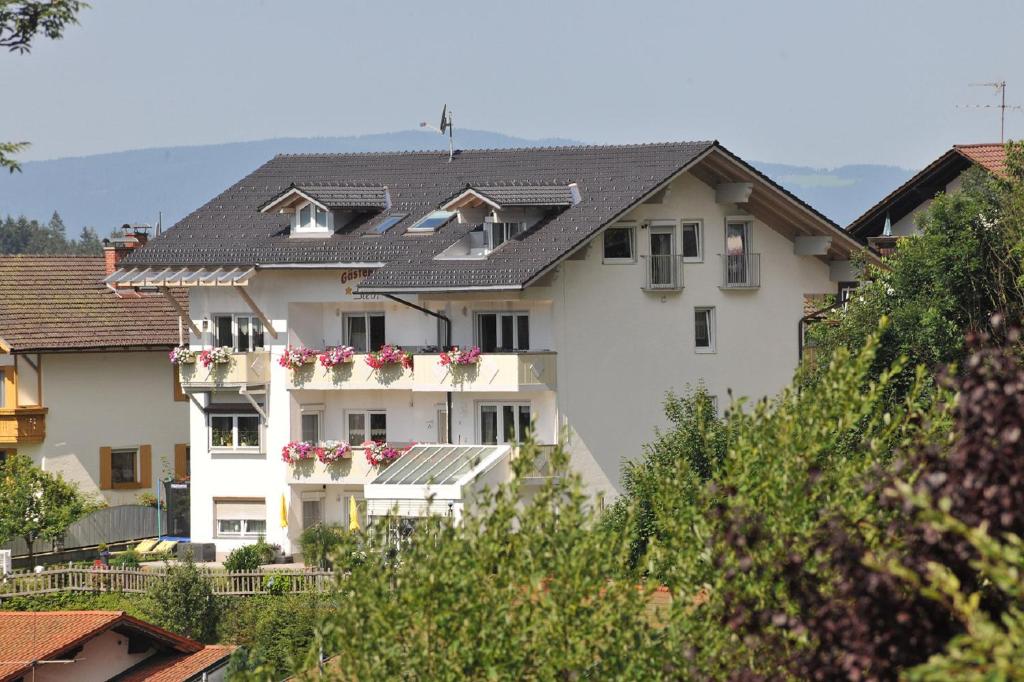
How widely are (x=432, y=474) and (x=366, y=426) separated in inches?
209

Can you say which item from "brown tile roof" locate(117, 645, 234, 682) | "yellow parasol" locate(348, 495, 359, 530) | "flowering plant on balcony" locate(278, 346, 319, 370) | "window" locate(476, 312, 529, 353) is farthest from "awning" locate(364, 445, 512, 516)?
"brown tile roof" locate(117, 645, 234, 682)

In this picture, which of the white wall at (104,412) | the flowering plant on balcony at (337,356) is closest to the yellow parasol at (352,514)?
the flowering plant on balcony at (337,356)

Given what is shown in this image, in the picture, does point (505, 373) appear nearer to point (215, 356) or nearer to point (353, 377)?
point (353, 377)

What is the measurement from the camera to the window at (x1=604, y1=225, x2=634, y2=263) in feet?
160

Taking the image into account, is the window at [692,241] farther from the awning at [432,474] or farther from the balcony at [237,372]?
the balcony at [237,372]

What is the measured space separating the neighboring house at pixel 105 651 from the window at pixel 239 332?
1337 centimetres

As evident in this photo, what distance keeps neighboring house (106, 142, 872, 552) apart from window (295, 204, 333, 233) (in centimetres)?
7

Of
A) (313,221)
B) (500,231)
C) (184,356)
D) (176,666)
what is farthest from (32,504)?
(176,666)

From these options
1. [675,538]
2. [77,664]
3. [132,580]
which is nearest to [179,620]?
[132,580]

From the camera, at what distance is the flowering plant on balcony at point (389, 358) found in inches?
1911

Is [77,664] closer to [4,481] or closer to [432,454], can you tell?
[432,454]

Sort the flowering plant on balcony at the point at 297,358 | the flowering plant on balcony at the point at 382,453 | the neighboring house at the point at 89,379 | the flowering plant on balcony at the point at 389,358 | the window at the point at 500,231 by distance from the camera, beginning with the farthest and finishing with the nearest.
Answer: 1. the neighboring house at the point at 89,379
2. the flowering plant on balcony at the point at 297,358
3. the flowering plant on balcony at the point at 382,453
4. the flowering plant on balcony at the point at 389,358
5. the window at the point at 500,231

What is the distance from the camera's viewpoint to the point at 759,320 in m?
51.1

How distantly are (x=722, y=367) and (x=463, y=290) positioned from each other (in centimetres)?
762
